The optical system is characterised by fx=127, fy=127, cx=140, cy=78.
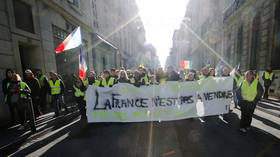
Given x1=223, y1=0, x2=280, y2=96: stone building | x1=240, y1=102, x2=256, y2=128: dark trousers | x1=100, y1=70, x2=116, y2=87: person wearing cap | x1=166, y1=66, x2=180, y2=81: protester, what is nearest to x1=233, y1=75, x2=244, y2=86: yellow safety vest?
x1=240, y1=102, x2=256, y2=128: dark trousers

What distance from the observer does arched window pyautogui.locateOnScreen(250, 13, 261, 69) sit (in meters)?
9.45

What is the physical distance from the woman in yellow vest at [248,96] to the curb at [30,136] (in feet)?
18.1

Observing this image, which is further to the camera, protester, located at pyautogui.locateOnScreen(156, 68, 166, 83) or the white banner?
protester, located at pyautogui.locateOnScreen(156, 68, 166, 83)

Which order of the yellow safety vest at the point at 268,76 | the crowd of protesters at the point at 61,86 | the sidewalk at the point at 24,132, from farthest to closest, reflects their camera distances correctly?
the yellow safety vest at the point at 268,76
the crowd of protesters at the point at 61,86
the sidewalk at the point at 24,132

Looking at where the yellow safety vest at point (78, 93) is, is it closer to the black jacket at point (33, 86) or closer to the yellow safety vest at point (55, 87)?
the yellow safety vest at point (55, 87)

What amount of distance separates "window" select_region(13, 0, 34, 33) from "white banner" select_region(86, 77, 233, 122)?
16.0 ft

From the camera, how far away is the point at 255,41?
9.88m

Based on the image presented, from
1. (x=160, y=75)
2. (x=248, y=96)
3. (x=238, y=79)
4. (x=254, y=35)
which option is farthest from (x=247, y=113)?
(x=254, y=35)

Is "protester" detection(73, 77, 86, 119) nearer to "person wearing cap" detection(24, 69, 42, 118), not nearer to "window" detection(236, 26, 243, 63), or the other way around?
"person wearing cap" detection(24, 69, 42, 118)

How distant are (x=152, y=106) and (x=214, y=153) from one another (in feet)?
6.21

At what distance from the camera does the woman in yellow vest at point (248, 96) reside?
331 centimetres

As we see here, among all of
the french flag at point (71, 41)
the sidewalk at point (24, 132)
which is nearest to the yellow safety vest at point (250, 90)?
the french flag at point (71, 41)

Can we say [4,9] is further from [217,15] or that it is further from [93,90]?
[217,15]

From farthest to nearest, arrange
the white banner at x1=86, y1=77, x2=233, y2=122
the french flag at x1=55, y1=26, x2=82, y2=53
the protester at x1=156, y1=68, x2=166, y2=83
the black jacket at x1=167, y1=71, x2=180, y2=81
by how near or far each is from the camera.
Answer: the protester at x1=156, y1=68, x2=166, y2=83 < the black jacket at x1=167, y1=71, x2=180, y2=81 < the french flag at x1=55, y1=26, x2=82, y2=53 < the white banner at x1=86, y1=77, x2=233, y2=122
